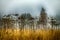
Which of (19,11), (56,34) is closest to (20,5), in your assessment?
(19,11)

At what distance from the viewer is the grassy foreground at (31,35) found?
182 centimetres

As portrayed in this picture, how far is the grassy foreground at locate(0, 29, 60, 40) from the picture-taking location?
1818mm

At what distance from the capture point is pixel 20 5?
74.0 inches

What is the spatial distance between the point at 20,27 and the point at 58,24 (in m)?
0.54

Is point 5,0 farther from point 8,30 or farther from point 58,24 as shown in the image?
point 58,24

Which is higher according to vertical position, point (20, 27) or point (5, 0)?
point (5, 0)

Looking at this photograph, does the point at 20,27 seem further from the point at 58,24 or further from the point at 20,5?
the point at 58,24

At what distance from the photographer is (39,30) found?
5.97 ft

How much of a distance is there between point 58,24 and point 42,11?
29 cm

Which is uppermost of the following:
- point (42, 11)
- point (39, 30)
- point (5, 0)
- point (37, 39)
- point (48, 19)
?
point (5, 0)

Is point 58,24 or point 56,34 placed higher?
point 58,24

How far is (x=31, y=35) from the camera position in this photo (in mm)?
1822

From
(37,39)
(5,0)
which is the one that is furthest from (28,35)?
(5,0)

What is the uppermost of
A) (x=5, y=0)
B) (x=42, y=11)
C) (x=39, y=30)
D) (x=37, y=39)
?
(x=5, y=0)
